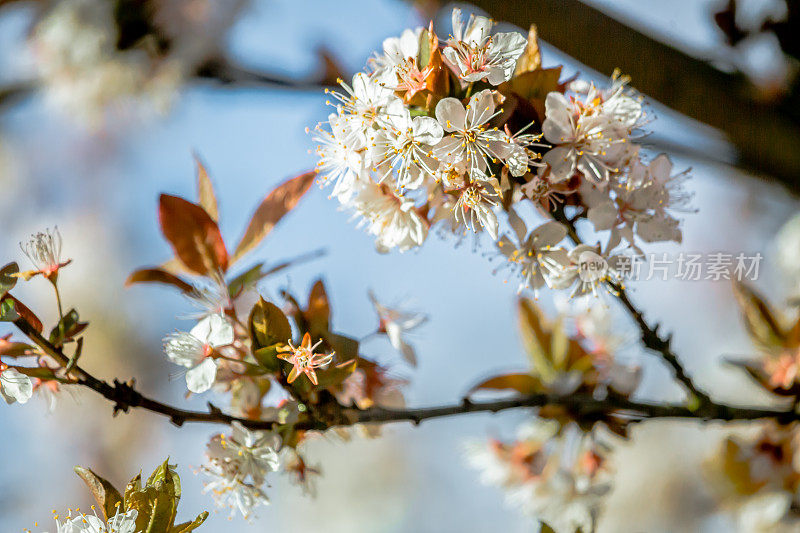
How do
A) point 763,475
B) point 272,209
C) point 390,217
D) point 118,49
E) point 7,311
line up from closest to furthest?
point 7,311, point 390,217, point 272,209, point 763,475, point 118,49

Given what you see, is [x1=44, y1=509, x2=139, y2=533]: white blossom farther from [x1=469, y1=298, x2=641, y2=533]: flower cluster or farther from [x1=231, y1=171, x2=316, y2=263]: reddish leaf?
[x1=469, y1=298, x2=641, y2=533]: flower cluster

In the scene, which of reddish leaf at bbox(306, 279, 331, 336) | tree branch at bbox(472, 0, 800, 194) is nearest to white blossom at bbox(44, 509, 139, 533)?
reddish leaf at bbox(306, 279, 331, 336)

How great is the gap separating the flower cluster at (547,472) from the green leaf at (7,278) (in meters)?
0.62

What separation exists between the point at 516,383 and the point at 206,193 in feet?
1.47

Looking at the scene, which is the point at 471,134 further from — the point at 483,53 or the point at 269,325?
the point at 269,325

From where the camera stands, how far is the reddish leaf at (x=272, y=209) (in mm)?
692

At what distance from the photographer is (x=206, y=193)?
720mm

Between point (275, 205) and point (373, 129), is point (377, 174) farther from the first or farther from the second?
point (275, 205)

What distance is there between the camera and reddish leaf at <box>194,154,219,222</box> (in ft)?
2.35

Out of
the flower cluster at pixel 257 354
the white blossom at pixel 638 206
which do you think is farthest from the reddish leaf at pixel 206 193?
the white blossom at pixel 638 206

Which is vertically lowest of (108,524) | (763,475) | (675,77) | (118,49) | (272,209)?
(108,524)

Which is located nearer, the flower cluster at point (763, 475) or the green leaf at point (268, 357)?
the green leaf at point (268, 357)

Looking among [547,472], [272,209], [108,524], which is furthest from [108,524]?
[547,472]

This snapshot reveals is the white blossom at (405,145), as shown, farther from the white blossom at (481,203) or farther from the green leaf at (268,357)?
the green leaf at (268,357)
